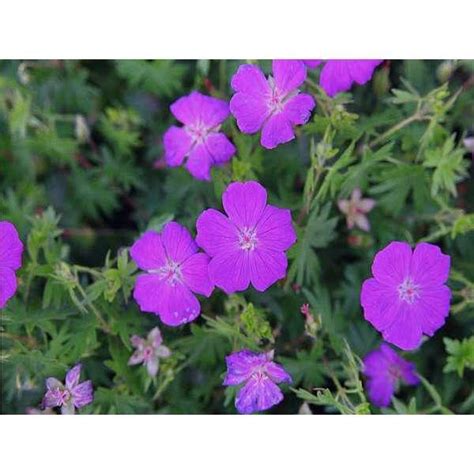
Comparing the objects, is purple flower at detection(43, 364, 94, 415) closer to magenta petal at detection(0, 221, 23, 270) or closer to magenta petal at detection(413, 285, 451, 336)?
magenta petal at detection(0, 221, 23, 270)

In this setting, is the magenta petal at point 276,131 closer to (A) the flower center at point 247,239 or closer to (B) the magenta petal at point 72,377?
(A) the flower center at point 247,239

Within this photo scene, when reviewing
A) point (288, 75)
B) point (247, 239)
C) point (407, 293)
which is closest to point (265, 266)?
point (247, 239)

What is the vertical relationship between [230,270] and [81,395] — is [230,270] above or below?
above

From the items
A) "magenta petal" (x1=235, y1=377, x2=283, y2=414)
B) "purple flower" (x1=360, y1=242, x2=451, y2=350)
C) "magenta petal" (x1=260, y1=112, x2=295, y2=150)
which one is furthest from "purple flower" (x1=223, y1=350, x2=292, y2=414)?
"magenta petal" (x1=260, y1=112, x2=295, y2=150)

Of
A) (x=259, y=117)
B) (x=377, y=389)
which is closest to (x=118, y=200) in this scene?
(x=259, y=117)

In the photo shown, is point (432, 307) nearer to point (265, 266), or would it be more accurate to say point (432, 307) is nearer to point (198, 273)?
point (265, 266)

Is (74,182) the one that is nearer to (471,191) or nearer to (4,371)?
(4,371)
